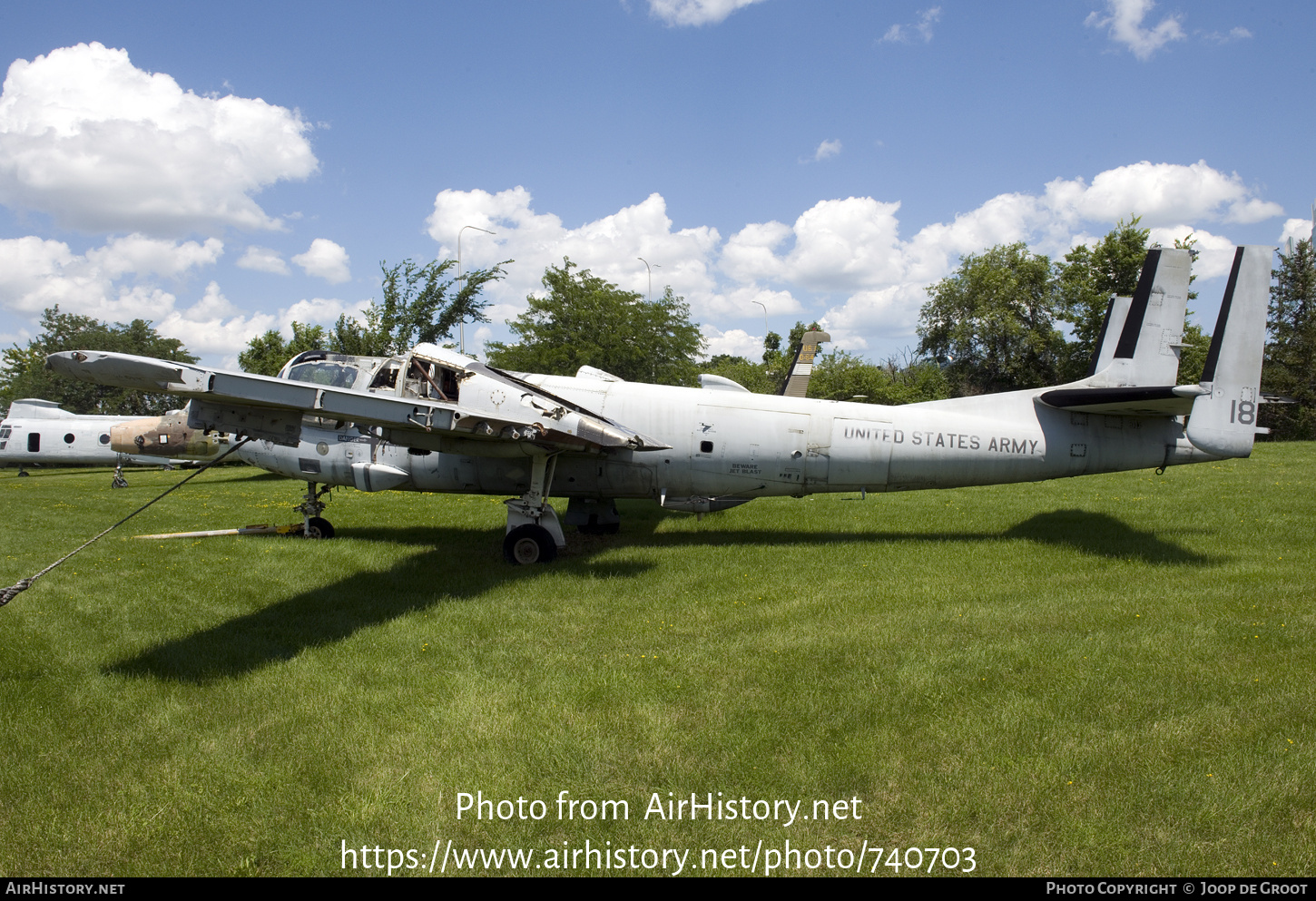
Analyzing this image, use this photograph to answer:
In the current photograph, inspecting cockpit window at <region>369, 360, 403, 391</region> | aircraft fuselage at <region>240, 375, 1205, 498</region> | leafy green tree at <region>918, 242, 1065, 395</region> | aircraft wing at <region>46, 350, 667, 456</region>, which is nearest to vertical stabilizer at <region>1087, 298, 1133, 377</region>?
aircraft fuselage at <region>240, 375, 1205, 498</region>

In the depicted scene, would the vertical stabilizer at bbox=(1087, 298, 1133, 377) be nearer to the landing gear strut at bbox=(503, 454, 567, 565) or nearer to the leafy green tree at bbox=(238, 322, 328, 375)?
the landing gear strut at bbox=(503, 454, 567, 565)

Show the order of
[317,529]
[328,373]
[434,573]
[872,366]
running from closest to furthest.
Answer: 1. [434,573]
2. [328,373]
3. [317,529]
4. [872,366]

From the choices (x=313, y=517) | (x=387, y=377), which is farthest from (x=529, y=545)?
(x=313, y=517)

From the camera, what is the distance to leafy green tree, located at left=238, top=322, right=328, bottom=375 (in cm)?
4481

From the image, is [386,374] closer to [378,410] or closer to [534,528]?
[378,410]

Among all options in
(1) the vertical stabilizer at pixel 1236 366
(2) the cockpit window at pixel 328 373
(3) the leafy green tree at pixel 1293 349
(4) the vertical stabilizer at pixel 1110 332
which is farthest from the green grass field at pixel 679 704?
(3) the leafy green tree at pixel 1293 349

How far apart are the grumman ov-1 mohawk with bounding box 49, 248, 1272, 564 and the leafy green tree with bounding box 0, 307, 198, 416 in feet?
188

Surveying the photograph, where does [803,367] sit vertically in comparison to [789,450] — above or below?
above

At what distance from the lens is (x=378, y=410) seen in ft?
31.3

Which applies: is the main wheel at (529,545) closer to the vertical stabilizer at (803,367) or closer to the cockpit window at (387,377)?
the cockpit window at (387,377)

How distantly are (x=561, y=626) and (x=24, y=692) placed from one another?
4933mm

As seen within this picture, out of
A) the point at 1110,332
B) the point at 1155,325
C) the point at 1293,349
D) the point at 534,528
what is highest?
the point at 1293,349

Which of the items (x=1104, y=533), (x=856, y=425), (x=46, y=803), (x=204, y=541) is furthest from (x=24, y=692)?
(x=1104, y=533)

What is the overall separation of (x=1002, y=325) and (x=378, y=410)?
5518 cm
